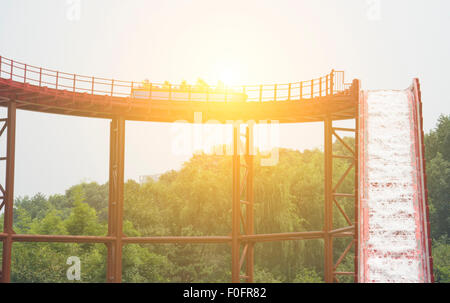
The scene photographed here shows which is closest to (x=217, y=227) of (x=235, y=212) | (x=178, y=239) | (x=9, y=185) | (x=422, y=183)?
(x=235, y=212)

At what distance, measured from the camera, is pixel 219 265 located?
165 ft

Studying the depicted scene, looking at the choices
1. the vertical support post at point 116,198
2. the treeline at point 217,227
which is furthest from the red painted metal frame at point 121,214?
the treeline at point 217,227

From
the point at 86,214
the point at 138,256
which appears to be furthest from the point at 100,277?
the point at 86,214

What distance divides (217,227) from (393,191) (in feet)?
109

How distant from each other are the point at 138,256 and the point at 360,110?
30.4m

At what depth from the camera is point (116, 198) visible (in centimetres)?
3023

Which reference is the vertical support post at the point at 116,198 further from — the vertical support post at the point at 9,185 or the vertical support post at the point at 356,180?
the vertical support post at the point at 356,180

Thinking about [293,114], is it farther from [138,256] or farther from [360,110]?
[138,256]

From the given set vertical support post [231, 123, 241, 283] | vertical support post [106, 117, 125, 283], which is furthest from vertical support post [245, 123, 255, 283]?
vertical support post [106, 117, 125, 283]

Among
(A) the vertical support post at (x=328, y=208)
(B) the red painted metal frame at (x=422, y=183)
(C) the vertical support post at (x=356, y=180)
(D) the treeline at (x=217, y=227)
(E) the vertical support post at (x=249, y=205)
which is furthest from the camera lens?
(D) the treeline at (x=217, y=227)

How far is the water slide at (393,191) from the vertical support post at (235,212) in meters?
8.09

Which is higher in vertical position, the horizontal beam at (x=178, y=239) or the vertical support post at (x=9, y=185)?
the vertical support post at (x=9, y=185)

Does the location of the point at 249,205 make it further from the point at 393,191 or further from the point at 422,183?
the point at 422,183

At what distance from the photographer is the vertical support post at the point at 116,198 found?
29.6 metres
